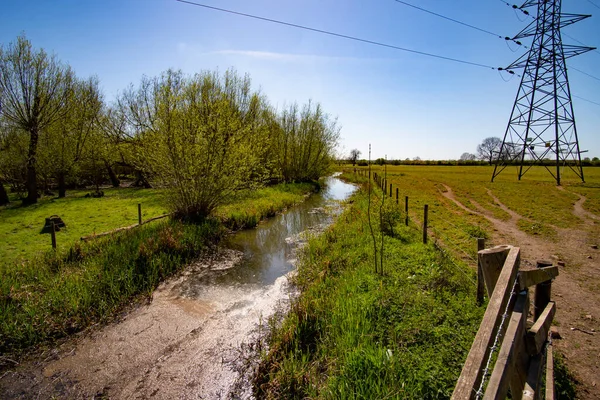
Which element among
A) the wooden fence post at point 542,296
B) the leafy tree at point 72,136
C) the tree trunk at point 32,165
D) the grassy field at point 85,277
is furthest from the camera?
the leafy tree at point 72,136

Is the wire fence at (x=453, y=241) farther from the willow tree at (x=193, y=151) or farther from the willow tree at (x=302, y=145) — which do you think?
the willow tree at (x=302, y=145)

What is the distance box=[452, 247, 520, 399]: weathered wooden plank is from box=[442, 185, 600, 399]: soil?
8.24ft

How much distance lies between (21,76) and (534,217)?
28.5m

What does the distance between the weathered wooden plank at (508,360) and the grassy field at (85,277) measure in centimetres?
681

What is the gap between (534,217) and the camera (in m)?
13.0

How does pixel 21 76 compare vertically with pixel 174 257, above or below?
above

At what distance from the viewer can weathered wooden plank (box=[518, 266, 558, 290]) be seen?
2436 mm

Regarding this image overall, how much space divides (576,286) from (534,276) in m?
5.00

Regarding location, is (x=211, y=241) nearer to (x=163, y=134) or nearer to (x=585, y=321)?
(x=163, y=134)


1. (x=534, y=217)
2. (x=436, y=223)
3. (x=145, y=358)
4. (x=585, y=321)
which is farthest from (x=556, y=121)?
(x=145, y=358)

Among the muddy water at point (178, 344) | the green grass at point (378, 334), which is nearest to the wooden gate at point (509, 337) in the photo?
the green grass at point (378, 334)

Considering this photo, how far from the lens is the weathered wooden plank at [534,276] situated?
244 cm

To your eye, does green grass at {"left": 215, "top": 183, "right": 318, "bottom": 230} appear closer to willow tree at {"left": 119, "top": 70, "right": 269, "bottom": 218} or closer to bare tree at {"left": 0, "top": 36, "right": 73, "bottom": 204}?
willow tree at {"left": 119, "top": 70, "right": 269, "bottom": 218}

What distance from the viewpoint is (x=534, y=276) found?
274cm
